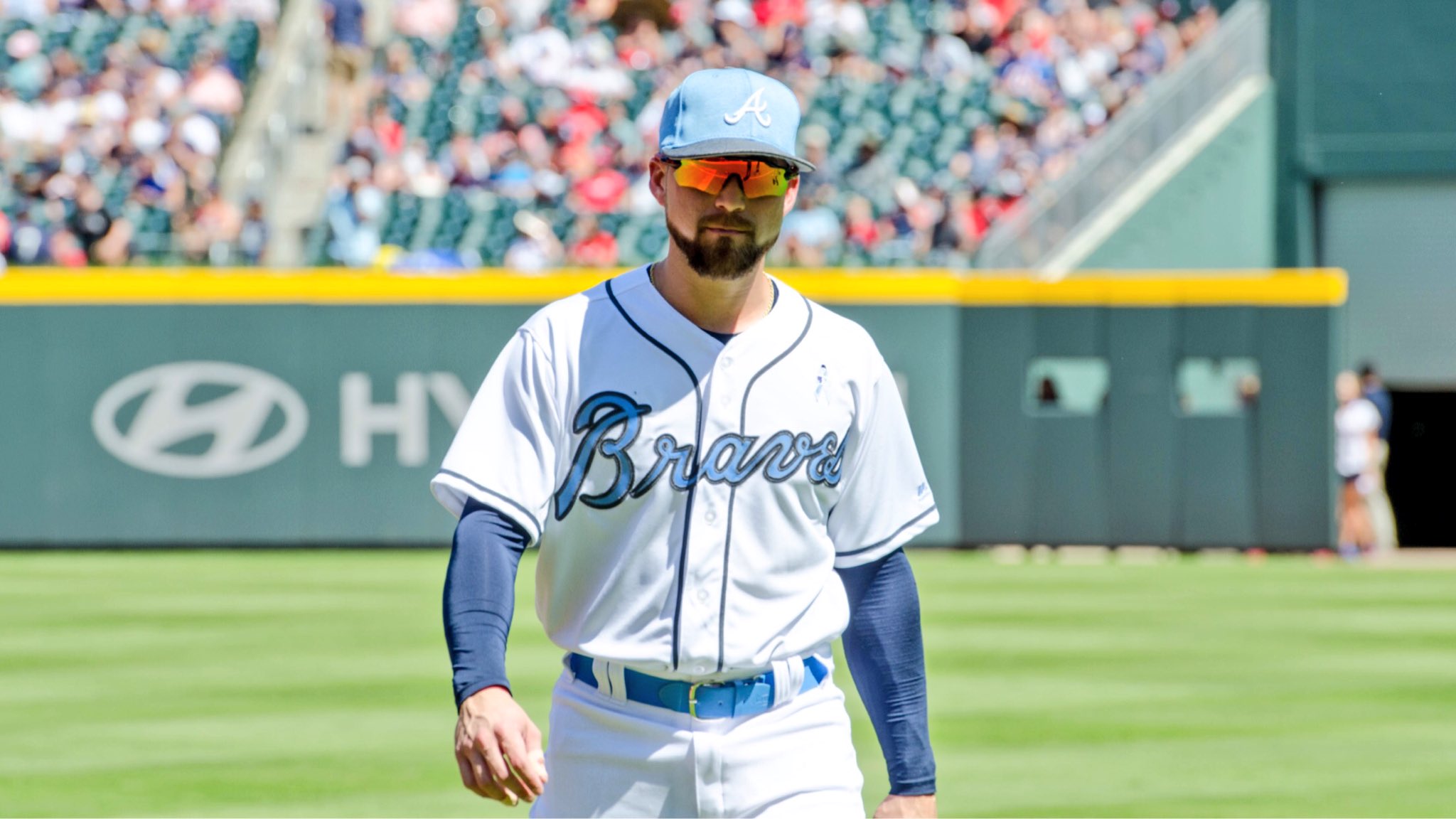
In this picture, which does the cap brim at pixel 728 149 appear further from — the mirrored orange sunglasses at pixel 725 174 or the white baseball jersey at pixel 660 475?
the white baseball jersey at pixel 660 475

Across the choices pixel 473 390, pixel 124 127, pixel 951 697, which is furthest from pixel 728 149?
pixel 124 127

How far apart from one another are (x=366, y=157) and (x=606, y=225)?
9.99 ft

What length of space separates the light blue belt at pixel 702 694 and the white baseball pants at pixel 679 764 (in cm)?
1

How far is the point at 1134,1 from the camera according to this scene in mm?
24844

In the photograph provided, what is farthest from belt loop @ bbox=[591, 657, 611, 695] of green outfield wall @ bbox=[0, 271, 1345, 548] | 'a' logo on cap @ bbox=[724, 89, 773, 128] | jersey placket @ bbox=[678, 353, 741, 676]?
green outfield wall @ bbox=[0, 271, 1345, 548]

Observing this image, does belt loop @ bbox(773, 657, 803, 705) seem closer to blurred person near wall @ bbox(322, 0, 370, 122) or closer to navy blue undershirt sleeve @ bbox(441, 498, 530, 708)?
navy blue undershirt sleeve @ bbox(441, 498, 530, 708)

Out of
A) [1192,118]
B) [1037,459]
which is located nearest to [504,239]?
[1037,459]

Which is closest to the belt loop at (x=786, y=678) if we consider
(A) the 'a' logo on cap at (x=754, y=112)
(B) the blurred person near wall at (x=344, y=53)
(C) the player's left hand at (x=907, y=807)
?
(C) the player's left hand at (x=907, y=807)

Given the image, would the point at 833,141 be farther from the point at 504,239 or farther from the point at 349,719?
the point at 349,719

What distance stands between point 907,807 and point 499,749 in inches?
30.3

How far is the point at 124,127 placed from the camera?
21984 mm

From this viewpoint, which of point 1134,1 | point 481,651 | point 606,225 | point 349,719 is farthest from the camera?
point 1134,1

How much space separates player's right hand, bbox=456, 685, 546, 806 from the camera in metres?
2.95

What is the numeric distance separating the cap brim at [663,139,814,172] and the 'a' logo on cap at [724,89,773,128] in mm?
38
